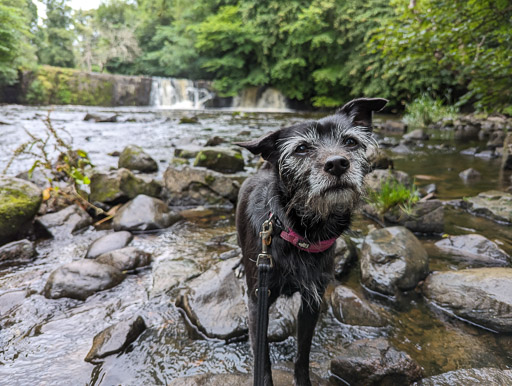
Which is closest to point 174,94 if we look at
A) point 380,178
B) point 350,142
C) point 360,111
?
point 380,178

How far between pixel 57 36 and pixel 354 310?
54114mm

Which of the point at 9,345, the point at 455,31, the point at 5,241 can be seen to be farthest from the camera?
the point at 455,31

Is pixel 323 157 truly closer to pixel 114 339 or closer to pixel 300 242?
pixel 300 242

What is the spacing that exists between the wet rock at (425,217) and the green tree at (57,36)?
165 ft

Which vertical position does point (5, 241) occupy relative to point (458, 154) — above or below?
below

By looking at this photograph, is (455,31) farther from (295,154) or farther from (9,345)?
(9,345)

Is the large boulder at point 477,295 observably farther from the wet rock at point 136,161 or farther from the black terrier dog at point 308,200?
the wet rock at point 136,161

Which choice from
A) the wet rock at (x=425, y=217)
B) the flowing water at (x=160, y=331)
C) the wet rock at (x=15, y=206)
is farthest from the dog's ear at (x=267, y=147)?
the wet rock at (x=15, y=206)

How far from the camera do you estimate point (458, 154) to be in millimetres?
10602

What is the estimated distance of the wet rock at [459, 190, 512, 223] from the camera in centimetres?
488

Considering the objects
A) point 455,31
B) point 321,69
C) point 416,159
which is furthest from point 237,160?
point 321,69

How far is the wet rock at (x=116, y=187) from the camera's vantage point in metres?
5.75

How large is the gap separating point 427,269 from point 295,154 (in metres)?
2.55

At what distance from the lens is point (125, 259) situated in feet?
12.6
